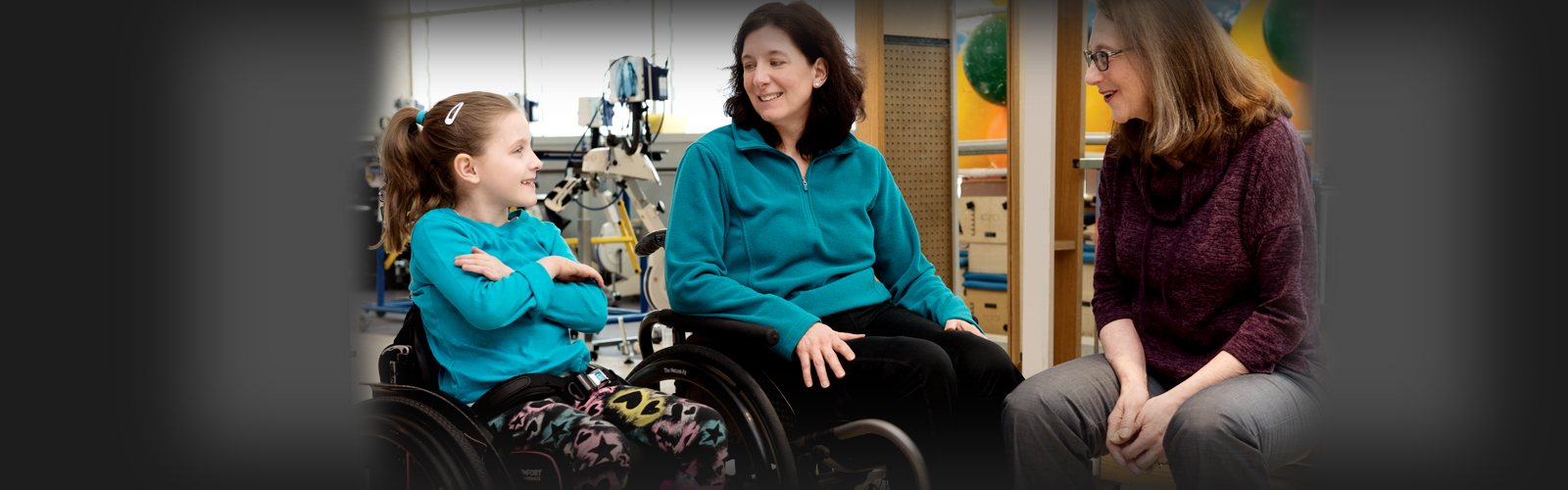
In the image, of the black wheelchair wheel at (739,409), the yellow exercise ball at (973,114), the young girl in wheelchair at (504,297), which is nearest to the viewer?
the young girl in wheelchair at (504,297)

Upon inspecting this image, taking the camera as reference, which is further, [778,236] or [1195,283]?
[778,236]

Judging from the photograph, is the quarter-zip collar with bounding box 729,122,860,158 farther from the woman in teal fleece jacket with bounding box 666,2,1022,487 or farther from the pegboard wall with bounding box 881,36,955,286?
the pegboard wall with bounding box 881,36,955,286

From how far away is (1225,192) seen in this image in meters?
1.26

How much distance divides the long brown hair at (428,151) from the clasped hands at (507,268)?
14 centimetres

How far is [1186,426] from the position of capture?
1174mm

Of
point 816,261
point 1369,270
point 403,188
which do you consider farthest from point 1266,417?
point 403,188

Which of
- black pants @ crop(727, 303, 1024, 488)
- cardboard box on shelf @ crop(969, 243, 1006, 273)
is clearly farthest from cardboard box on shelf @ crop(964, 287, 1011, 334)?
black pants @ crop(727, 303, 1024, 488)

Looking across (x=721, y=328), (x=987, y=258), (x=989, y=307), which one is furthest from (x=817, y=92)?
(x=987, y=258)

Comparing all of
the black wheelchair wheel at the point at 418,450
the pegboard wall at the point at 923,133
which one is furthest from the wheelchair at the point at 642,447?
the pegboard wall at the point at 923,133

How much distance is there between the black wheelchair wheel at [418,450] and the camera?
3.85 feet

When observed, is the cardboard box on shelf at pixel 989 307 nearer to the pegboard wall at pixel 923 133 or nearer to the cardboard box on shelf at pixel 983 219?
the cardboard box on shelf at pixel 983 219

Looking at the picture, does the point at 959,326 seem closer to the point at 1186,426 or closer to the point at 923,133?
the point at 1186,426

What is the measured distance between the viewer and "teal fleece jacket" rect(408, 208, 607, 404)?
4.17ft

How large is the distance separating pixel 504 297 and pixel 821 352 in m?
0.46
